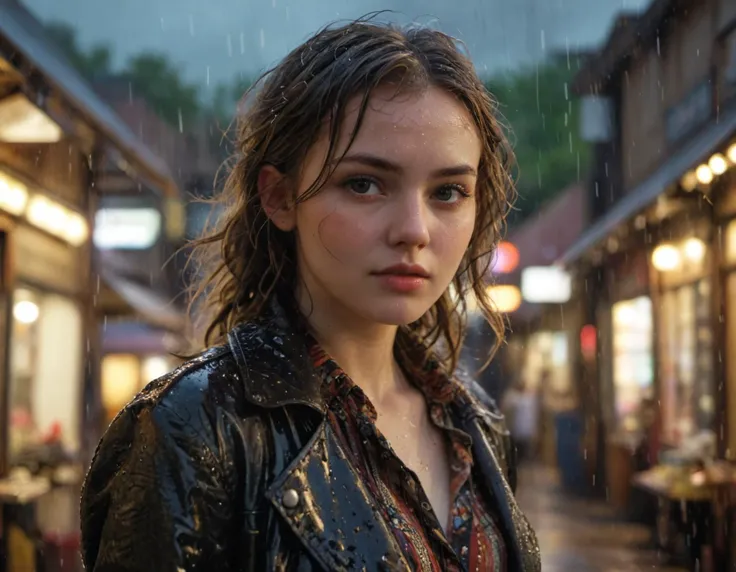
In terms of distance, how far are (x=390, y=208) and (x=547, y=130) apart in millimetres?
48568

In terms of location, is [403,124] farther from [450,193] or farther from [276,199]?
[276,199]

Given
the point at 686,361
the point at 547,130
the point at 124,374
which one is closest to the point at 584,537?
the point at 686,361

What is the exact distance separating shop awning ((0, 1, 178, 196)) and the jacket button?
5.40 metres

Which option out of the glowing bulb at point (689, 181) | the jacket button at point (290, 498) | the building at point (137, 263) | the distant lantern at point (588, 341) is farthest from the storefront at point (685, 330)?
the building at point (137, 263)

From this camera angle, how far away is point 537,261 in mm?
29984

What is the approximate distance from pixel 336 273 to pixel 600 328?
58.7ft

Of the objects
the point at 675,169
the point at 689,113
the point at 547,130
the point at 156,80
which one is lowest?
the point at 675,169

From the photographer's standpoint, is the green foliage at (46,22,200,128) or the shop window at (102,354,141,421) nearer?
the shop window at (102,354,141,421)

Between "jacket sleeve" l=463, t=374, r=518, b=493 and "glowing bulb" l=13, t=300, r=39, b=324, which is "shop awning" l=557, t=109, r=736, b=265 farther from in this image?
"glowing bulb" l=13, t=300, r=39, b=324

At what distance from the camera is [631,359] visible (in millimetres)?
16547

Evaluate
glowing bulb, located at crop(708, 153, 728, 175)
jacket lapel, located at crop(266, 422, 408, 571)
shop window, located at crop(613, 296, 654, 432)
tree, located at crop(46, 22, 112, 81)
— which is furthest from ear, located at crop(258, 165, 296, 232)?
tree, located at crop(46, 22, 112, 81)

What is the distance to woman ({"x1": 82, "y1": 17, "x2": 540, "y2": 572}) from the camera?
161 centimetres

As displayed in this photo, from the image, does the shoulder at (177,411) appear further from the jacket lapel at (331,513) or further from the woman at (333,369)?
the jacket lapel at (331,513)

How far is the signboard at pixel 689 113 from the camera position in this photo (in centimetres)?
1286
